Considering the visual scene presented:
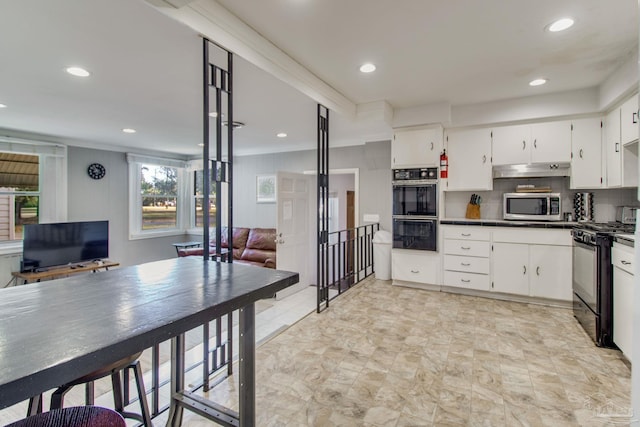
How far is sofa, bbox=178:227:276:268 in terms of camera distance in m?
5.53

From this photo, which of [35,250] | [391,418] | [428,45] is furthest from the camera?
[35,250]

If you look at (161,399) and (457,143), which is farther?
(457,143)

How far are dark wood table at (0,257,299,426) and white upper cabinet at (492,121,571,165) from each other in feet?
11.7

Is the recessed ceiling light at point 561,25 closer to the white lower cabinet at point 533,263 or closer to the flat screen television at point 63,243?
the white lower cabinet at point 533,263

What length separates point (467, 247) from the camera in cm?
389

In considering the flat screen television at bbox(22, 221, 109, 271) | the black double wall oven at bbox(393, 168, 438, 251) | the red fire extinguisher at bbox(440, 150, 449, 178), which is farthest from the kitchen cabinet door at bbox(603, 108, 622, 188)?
the flat screen television at bbox(22, 221, 109, 271)

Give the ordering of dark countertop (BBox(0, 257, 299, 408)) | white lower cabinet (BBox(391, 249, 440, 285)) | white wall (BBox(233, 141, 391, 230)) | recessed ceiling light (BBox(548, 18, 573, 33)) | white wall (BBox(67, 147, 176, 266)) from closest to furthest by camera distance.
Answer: dark countertop (BBox(0, 257, 299, 408)) < recessed ceiling light (BBox(548, 18, 573, 33)) < white lower cabinet (BBox(391, 249, 440, 285)) < white wall (BBox(233, 141, 391, 230)) < white wall (BBox(67, 147, 176, 266))

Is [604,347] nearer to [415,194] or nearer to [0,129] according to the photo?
[415,194]

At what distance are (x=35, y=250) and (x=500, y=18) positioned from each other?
5990 millimetres

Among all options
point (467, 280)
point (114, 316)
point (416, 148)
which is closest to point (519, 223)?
point (467, 280)

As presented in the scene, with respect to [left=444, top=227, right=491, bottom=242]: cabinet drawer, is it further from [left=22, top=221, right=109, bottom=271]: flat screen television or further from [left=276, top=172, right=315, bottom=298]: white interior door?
[left=22, top=221, right=109, bottom=271]: flat screen television

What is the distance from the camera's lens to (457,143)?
13.5 feet

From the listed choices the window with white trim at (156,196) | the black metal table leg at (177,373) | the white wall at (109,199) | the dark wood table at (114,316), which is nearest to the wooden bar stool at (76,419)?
the dark wood table at (114,316)

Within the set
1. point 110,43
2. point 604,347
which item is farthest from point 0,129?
point 604,347
